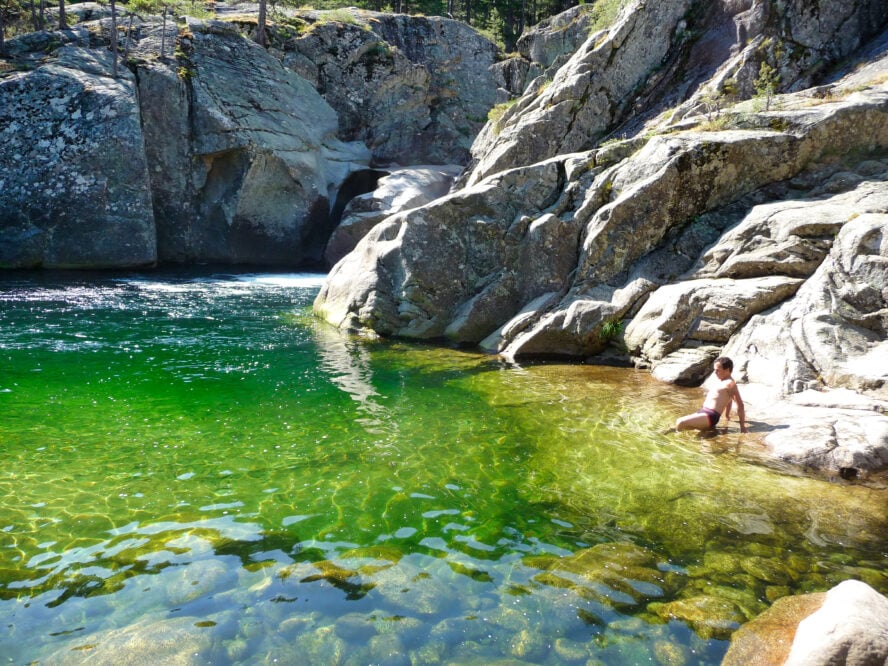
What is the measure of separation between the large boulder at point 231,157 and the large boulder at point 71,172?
63.3 inches

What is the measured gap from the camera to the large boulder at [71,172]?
24609 mm

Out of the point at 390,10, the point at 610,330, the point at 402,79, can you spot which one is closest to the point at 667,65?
the point at 610,330

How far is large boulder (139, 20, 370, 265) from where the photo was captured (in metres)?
28.3

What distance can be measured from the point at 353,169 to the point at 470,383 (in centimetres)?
2640

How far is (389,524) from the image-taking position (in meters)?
6.17

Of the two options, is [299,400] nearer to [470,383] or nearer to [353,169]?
[470,383]

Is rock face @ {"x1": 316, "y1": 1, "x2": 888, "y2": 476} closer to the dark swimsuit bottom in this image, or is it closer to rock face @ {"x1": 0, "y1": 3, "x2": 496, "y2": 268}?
the dark swimsuit bottom

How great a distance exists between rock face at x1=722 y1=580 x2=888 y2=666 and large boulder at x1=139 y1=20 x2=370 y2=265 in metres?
29.3

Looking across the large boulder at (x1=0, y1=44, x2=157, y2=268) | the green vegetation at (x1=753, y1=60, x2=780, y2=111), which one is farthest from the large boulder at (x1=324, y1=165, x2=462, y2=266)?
the green vegetation at (x1=753, y1=60, x2=780, y2=111)

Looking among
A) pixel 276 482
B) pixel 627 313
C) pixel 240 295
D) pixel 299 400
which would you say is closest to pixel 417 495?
pixel 276 482

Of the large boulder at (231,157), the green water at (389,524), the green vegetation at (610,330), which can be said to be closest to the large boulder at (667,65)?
the green vegetation at (610,330)

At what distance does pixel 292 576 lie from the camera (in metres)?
5.19

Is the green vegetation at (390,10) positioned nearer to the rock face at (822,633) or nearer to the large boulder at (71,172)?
the large boulder at (71,172)

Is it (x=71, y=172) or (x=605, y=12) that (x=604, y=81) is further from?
(x=71, y=172)
